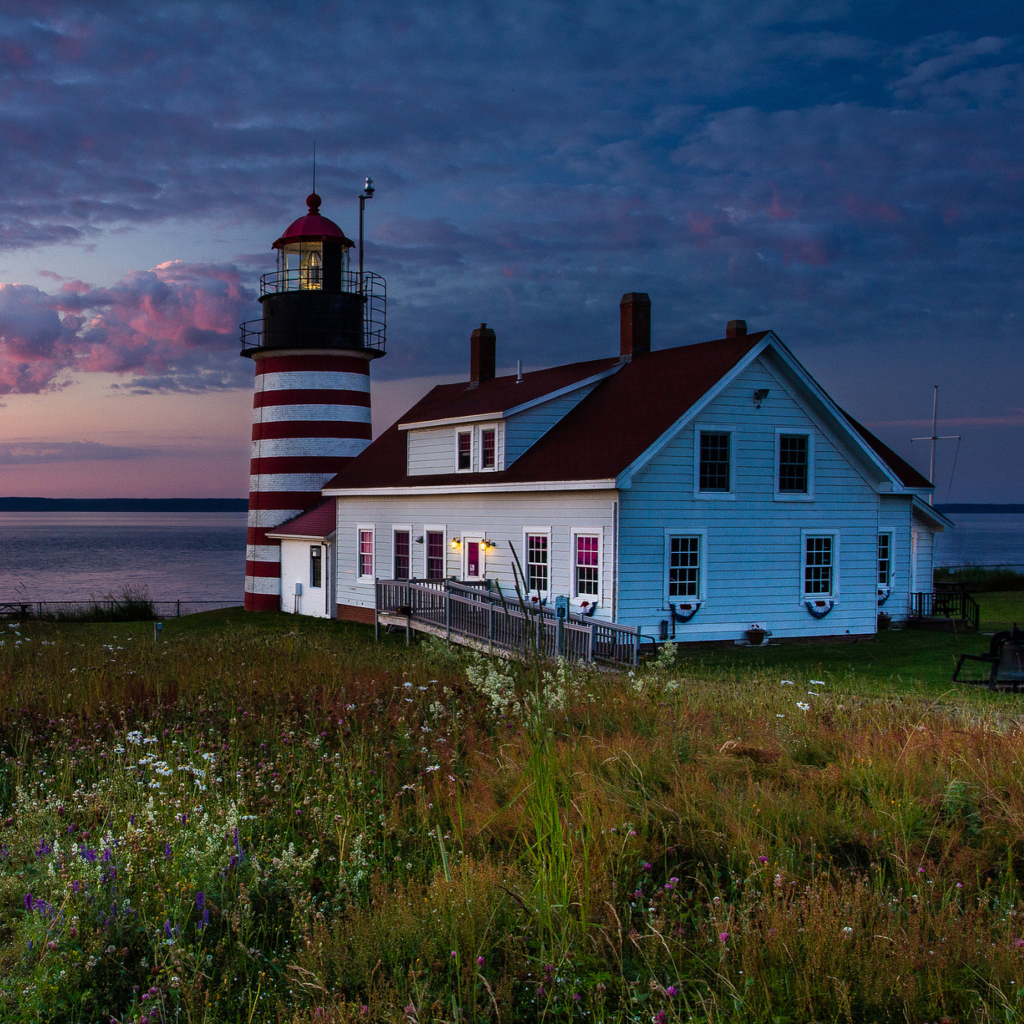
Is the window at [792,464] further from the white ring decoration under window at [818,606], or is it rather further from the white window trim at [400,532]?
the white window trim at [400,532]

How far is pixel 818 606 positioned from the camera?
899 inches

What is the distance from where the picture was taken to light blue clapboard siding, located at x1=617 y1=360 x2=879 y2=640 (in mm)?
20547

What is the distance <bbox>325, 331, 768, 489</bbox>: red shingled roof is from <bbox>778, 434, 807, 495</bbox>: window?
2.75 metres

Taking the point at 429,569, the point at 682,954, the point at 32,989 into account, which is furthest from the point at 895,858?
the point at 429,569

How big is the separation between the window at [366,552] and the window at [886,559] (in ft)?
51.5

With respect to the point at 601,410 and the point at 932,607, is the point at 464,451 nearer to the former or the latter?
the point at 601,410

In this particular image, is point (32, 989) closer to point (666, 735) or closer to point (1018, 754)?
point (666, 735)

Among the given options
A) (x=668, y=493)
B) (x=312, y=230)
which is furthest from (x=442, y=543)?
(x=312, y=230)

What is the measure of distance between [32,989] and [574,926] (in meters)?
2.29

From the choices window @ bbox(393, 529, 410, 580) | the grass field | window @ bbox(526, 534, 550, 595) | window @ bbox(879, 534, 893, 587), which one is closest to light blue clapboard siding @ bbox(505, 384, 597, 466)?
window @ bbox(526, 534, 550, 595)

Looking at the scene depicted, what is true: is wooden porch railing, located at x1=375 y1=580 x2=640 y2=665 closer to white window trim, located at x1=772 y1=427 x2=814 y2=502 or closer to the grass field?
the grass field

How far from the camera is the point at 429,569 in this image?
26938 millimetres

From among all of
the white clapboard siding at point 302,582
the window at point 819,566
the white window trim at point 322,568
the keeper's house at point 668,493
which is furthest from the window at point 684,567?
the white window trim at point 322,568

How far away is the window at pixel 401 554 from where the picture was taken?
2814 cm
